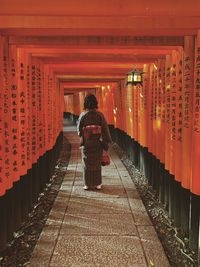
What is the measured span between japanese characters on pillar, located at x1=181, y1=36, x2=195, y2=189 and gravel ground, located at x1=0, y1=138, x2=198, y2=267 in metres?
1.01

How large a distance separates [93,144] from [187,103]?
3997 millimetres

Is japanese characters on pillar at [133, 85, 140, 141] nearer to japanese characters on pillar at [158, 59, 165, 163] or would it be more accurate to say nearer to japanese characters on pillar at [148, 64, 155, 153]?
japanese characters on pillar at [148, 64, 155, 153]

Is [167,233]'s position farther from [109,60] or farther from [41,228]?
[109,60]

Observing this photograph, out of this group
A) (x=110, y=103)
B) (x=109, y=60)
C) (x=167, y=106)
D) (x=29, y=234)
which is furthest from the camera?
(x=110, y=103)

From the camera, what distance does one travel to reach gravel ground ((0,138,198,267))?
5625mm

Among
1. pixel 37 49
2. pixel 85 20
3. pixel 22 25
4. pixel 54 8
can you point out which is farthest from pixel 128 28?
pixel 37 49

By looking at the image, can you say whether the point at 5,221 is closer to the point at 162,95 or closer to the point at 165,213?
the point at 165,213

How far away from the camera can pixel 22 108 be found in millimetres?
7348

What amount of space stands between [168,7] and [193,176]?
2.49 m

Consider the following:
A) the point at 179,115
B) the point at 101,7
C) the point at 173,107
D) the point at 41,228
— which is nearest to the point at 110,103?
the point at 173,107

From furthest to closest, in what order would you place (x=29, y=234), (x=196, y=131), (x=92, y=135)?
(x=92, y=135) → (x=29, y=234) → (x=196, y=131)

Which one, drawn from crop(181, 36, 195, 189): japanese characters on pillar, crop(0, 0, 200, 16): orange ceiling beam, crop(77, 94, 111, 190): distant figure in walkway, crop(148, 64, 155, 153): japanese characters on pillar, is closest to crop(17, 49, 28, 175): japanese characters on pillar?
crop(0, 0, 200, 16): orange ceiling beam

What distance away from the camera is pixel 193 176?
575 cm

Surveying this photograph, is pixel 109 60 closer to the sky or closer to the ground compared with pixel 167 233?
closer to the sky
